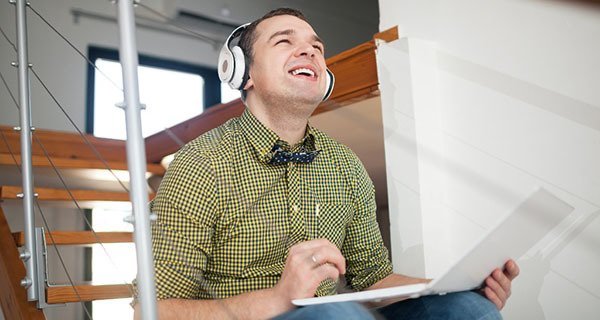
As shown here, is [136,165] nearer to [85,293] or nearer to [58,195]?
[85,293]

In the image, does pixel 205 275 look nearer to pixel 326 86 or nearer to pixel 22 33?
pixel 326 86

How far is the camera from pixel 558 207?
36.6 inches

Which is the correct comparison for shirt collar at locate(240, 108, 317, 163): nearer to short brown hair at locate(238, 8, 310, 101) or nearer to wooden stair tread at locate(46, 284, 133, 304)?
short brown hair at locate(238, 8, 310, 101)

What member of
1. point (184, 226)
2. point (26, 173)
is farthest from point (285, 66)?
point (26, 173)

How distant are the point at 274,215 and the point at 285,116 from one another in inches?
8.4

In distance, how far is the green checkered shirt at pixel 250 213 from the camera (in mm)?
1104

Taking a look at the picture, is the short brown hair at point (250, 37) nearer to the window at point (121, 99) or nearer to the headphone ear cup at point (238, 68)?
the headphone ear cup at point (238, 68)

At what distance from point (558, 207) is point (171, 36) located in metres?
4.38

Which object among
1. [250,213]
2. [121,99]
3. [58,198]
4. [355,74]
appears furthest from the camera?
[121,99]

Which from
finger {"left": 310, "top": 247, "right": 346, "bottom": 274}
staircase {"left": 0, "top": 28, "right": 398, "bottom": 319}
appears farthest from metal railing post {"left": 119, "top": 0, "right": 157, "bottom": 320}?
finger {"left": 310, "top": 247, "right": 346, "bottom": 274}

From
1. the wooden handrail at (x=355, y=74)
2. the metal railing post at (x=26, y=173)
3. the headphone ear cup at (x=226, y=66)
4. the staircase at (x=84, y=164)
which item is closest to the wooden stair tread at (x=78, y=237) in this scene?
the staircase at (x=84, y=164)

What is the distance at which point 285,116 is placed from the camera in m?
1.33

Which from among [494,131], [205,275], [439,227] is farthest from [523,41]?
[205,275]

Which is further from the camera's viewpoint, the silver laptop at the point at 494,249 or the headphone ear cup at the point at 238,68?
the headphone ear cup at the point at 238,68
